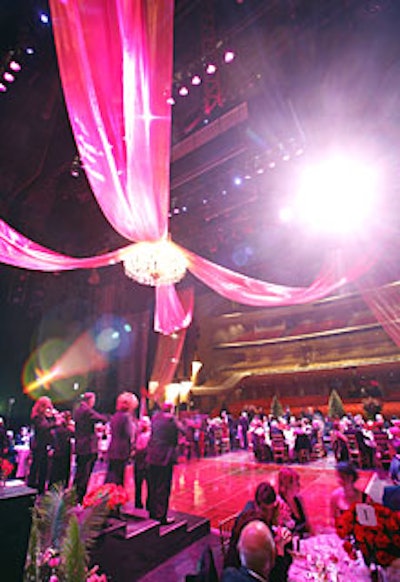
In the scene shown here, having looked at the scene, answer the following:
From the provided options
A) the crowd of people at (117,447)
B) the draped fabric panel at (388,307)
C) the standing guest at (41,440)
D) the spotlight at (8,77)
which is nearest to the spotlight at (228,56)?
the spotlight at (8,77)

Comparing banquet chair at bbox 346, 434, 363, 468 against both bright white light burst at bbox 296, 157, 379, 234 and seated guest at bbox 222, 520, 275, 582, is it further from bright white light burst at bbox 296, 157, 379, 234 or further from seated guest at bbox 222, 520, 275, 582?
seated guest at bbox 222, 520, 275, 582

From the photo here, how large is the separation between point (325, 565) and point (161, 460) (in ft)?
6.75

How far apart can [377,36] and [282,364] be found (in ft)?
50.8

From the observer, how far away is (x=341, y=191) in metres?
5.71

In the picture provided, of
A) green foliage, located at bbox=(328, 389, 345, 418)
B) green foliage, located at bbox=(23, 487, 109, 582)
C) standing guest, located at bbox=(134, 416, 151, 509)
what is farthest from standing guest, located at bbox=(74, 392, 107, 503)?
green foliage, located at bbox=(328, 389, 345, 418)

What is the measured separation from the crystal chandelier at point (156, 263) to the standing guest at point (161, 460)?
2.06 meters

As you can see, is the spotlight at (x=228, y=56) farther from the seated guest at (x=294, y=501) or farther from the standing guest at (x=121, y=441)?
the seated guest at (x=294, y=501)

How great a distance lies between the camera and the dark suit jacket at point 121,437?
389 cm

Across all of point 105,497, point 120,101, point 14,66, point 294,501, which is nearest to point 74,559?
point 105,497

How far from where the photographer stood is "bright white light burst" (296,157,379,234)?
18.0 ft

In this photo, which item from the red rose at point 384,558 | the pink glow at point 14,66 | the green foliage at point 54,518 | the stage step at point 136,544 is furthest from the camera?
the pink glow at point 14,66

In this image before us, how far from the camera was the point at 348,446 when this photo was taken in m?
7.39

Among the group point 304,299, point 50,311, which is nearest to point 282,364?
point 50,311

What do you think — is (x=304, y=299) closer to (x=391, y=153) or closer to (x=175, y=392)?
(x=391, y=153)
